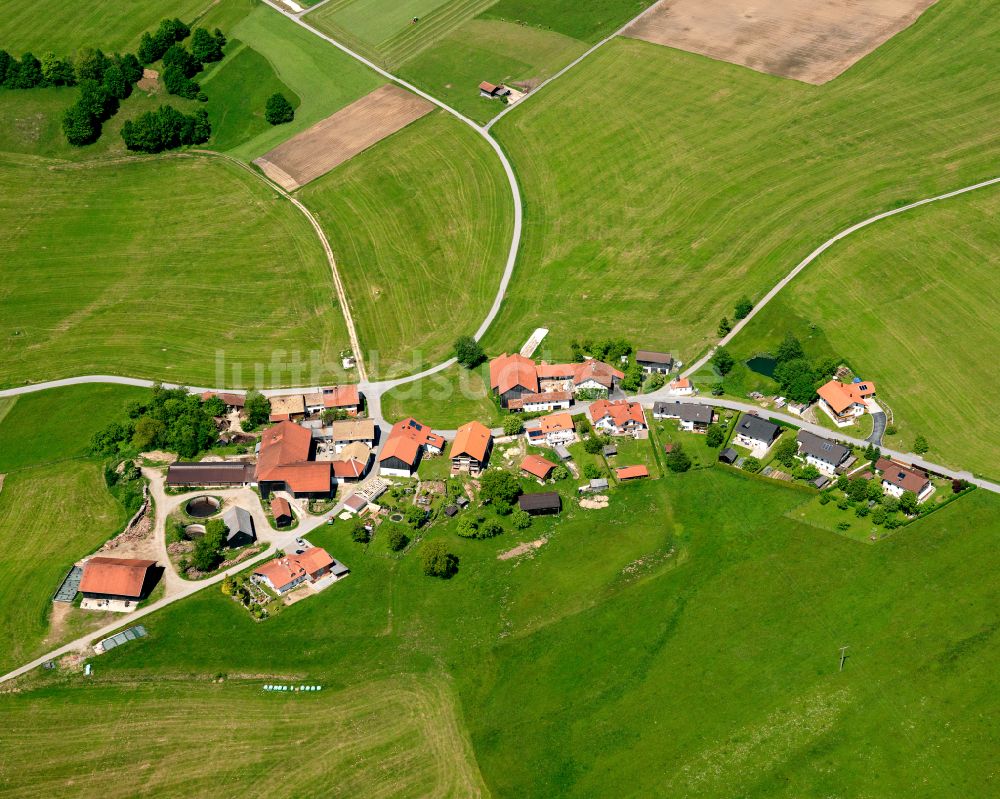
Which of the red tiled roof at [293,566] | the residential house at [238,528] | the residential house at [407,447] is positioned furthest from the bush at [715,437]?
the residential house at [238,528]

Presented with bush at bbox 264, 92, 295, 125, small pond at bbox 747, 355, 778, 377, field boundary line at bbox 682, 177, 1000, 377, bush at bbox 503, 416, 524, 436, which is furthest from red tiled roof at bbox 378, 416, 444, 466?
bush at bbox 264, 92, 295, 125

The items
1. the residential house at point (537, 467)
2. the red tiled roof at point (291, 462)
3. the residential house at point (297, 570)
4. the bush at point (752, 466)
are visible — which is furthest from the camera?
the residential house at point (537, 467)

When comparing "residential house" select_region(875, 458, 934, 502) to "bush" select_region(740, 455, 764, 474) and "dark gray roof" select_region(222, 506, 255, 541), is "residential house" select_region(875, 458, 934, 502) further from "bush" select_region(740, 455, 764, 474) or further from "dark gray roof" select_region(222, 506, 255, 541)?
"dark gray roof" select_region(222, 506, 255, 541)

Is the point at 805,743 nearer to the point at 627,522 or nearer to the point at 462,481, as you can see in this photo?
the point at 627,522

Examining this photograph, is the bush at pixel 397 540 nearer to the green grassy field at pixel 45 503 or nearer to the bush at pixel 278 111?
the green grassy field at pixel 45 503

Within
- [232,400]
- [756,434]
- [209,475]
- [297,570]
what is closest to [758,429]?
[756,434]

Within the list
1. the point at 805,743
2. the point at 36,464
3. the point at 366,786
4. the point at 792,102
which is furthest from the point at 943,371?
the point at 36,464
